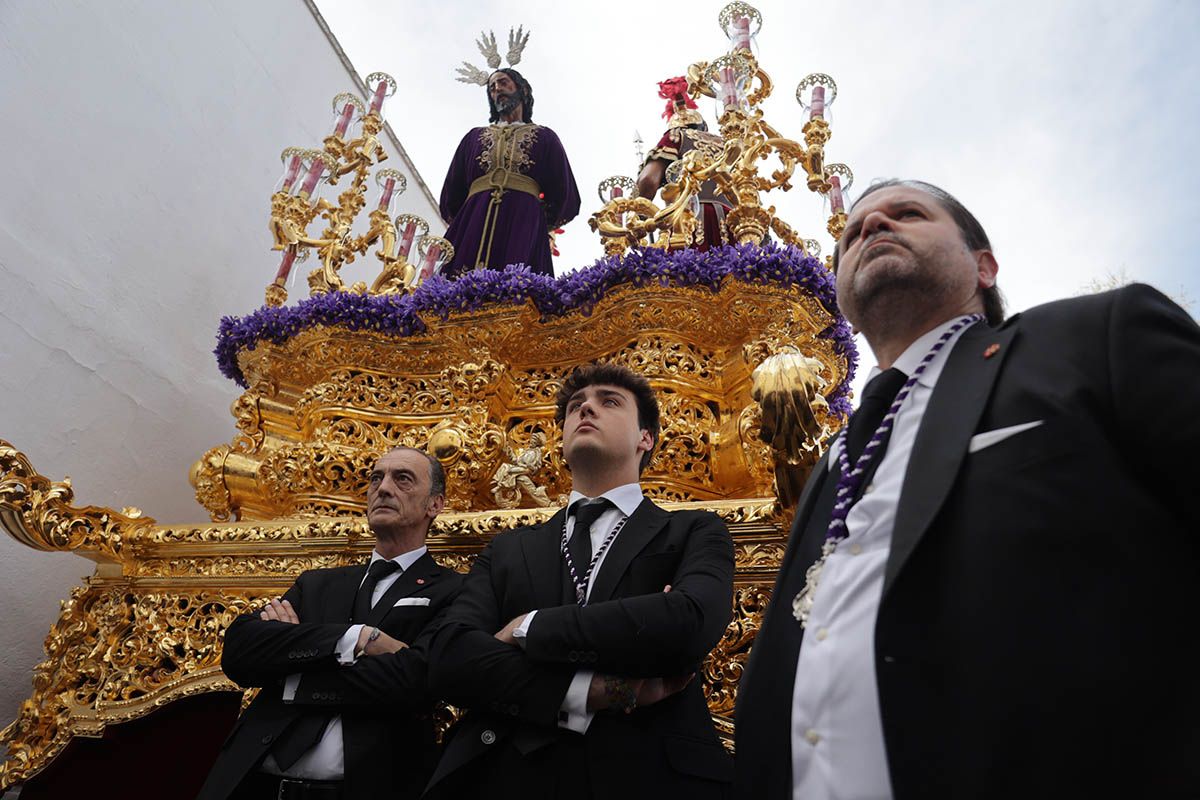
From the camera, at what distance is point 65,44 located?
3459 millimetres

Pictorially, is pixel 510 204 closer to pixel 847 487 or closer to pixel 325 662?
pixel 325 662

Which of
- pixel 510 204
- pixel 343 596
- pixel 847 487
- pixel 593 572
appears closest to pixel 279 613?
pixel 343 596

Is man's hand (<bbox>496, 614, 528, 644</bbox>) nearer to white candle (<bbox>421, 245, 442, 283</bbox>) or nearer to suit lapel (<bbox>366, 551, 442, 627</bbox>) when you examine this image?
suit lapel (<bbox>366, 551, 442, 627</bbox>)

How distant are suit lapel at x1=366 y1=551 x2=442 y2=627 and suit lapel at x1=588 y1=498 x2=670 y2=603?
1.82 ft

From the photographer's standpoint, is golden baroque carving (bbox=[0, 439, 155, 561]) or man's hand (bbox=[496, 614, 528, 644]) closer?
man's hand (bbox=[496, 614, 528, 644])

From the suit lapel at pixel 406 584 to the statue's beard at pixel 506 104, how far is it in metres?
2.98

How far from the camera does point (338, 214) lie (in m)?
3.57

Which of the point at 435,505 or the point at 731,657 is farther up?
the point at 435,505

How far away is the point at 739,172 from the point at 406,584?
202cm

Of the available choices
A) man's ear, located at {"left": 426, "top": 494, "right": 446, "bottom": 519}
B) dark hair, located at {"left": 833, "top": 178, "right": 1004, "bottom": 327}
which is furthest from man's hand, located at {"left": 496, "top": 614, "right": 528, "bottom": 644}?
dark hair, located at {"left": 833, "top": 178, "right": 1004, "bottom": 327}

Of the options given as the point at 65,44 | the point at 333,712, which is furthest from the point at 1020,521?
the point at 65,44

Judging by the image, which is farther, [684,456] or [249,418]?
[249,418]

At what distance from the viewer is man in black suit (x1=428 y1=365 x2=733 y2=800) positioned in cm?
122

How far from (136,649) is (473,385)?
1324mm
